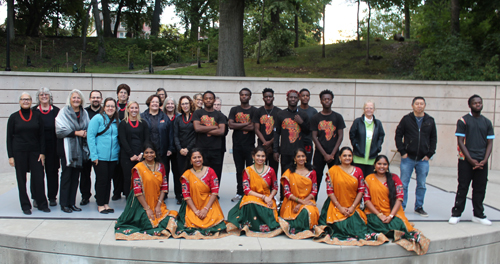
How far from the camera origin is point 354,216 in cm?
459

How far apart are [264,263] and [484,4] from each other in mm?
14293

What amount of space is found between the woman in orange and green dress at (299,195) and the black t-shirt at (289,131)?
59 centimetres

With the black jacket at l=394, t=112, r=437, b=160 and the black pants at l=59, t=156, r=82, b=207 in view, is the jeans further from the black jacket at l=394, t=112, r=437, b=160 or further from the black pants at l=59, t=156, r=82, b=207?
the black pants at l=59, t=156, r=82, b=207

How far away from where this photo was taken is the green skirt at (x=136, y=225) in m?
4.32

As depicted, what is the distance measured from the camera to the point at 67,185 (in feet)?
17.5

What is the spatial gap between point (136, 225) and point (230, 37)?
8.54m

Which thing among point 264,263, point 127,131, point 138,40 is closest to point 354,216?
point 264,263

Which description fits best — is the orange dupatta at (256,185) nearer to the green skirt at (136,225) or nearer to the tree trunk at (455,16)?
the green skirt at (136,225)

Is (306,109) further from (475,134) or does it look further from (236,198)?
(475,134)

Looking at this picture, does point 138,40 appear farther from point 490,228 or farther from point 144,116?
point 490,228

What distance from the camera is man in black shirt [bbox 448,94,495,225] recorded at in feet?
16.8

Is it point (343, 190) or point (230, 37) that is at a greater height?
point (230, 37)

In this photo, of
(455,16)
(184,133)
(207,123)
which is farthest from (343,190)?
(455,16)

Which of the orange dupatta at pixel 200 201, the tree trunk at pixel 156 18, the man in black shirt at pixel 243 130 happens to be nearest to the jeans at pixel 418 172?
the man in black shirt at pixel 243 130
